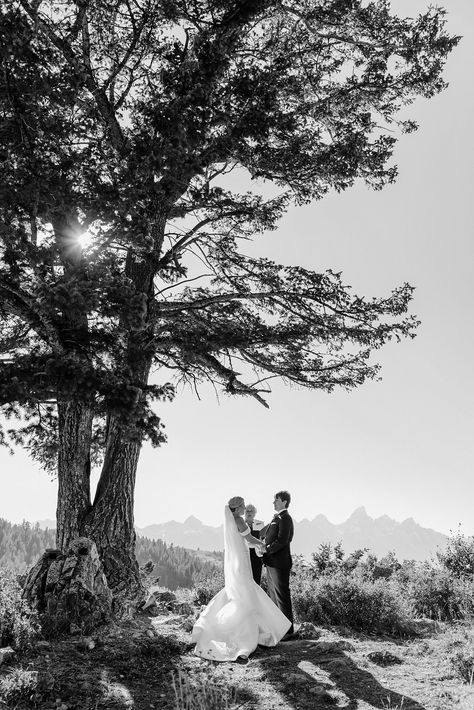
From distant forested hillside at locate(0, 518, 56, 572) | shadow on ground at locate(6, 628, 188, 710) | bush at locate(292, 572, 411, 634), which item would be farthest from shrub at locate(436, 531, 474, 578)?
distant forested hillside at locate(0, 518, 56, 572)

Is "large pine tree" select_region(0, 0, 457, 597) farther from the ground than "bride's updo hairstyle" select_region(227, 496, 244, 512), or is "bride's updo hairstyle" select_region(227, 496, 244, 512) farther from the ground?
"large pine tree" select_region(0, 0, 457, 597)

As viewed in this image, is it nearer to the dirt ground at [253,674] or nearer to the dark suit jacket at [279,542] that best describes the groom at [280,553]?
the dark suit jacket at [279,542]

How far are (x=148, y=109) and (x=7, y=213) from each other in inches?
133

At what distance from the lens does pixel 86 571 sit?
24.4 ft

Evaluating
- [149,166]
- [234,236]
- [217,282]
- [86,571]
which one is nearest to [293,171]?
[234,236]

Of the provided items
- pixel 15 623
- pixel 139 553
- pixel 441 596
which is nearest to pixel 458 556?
pixel 441 596

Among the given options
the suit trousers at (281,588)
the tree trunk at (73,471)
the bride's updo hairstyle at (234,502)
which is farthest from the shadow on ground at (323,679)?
the tree trunk at (73,471)

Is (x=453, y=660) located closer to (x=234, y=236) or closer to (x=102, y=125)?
(x=234, y=236)

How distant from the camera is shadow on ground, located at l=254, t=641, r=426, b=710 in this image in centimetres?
504

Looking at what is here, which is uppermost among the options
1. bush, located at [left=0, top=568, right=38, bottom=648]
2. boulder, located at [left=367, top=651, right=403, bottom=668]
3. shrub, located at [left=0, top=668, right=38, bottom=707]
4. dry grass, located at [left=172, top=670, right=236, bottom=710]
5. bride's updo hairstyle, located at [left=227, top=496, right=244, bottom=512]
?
bride's updo hairstyle, located at [left=227, top=496, right=244, bottom=512]

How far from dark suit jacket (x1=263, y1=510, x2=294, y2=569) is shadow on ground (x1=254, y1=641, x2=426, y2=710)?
1.12m

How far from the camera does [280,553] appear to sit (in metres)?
7.97

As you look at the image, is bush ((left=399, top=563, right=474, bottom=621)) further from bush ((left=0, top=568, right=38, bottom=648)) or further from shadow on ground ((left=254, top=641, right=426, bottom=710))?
bush ((left=0, top=568, right=38, bottom=648))

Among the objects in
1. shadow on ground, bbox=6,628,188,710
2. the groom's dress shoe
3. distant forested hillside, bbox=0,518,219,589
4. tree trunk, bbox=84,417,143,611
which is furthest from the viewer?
distant forested hillside, bbox=0,518,219,589
